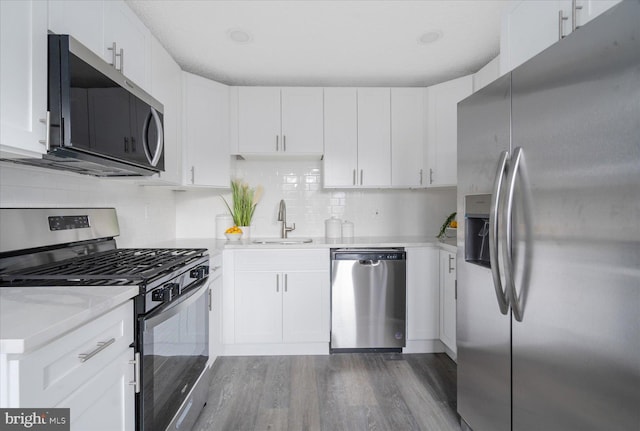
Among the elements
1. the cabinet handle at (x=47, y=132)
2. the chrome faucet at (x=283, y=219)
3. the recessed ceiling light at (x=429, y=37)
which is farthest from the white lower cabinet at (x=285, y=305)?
the recessed ceiling light at (x=429, y=37)

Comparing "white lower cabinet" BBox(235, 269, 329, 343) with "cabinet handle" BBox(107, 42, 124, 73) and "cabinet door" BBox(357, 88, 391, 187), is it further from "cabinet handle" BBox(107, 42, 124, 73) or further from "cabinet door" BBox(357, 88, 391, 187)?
"cabinet handle" BBox(107, 42, 124, 73)

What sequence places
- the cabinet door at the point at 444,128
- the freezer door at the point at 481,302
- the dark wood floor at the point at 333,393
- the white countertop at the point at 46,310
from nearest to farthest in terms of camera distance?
the white countertop at the point at 46,310 → the freezer door at the point at 481,302 → the dark wood floor at the point at 333,393 → the cabinet door at the point at 444,128

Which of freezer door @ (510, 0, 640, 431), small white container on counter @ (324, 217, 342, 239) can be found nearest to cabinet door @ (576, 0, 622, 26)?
freezer door @ (510, 0, 640, 431)

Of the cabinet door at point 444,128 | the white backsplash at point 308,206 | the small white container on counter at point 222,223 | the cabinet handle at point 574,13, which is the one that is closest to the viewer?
the cabinet handle at point 574,13

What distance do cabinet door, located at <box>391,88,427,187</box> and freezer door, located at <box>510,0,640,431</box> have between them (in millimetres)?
1693

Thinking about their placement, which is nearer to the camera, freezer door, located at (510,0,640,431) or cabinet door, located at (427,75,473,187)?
freezer door, located at (510,0,640,431)

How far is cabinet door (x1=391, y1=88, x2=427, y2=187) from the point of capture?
118 inches

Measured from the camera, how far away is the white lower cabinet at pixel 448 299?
Answer: 2492mm

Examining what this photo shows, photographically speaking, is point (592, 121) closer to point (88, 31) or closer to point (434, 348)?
point (88, 31)

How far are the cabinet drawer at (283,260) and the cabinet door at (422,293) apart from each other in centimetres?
72

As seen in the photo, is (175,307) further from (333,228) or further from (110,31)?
(333,228)

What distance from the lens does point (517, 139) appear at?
130 cm

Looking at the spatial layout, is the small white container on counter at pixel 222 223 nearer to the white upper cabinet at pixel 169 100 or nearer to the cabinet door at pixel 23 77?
the white upper cabinet at pixel 169 100

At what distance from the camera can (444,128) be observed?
2854 millimetres
